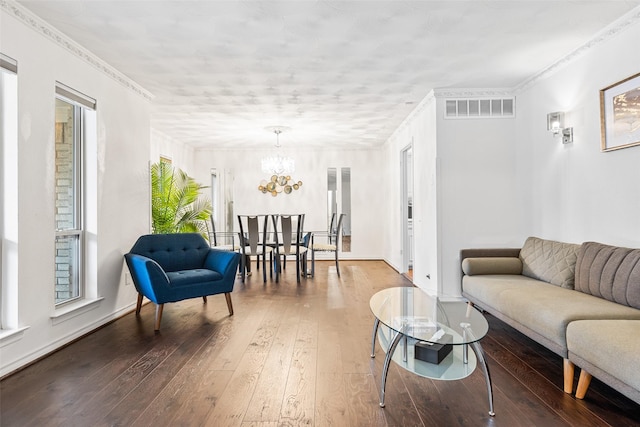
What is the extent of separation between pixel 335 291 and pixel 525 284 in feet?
8.00

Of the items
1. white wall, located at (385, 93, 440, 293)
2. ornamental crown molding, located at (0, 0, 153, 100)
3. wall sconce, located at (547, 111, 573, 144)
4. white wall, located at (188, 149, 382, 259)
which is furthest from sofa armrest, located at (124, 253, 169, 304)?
white wall, located at (188, 149, 382, 259)

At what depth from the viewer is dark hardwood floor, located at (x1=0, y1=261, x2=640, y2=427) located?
1.97 m

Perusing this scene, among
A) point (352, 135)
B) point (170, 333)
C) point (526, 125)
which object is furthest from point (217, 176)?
point (526, 125)

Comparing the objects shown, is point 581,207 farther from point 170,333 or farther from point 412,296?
point 170,333

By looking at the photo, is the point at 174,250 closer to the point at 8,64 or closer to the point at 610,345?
the point at 8,64

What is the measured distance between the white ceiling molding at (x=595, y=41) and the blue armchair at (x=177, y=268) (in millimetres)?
3688

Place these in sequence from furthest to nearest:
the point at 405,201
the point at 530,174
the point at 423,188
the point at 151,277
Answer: the point at 405,201, the point at 423,188, the point at 530,174, the point at 151,277

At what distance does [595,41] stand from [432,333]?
9.46 feet

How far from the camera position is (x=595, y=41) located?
3.17m

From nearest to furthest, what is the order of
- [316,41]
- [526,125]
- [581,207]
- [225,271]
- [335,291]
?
[316,41], [581,207], [225,271], [526,125], [335,291]

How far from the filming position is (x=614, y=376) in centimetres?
186

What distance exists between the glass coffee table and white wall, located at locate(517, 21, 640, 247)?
1.58 metres

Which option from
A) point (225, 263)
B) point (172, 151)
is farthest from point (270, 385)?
point (172, 151)

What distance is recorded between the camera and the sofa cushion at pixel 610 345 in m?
1.77
